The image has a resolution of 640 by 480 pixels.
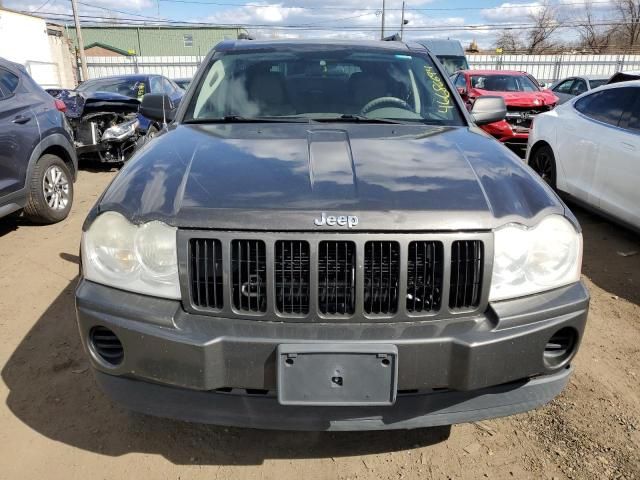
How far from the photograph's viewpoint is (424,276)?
1.90m

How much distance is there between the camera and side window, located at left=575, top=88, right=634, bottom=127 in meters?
5.11

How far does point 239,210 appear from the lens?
1.88 metres

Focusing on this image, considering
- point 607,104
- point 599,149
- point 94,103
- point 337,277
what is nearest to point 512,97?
point 607,104

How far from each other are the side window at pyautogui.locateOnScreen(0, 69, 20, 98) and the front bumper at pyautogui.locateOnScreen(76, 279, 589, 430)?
160 inches

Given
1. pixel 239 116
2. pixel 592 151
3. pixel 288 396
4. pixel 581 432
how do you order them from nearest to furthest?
pixel 288 396
pixel 581 432
pixel 239 116
pixel 592 151

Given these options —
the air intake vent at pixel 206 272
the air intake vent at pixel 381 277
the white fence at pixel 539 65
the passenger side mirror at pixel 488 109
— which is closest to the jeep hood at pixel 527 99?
the passenger side mirror at pixel 488 109

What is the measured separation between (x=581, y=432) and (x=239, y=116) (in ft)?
8.04

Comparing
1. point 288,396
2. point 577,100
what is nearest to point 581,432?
point 288,396

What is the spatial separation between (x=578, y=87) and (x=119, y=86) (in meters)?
11.0

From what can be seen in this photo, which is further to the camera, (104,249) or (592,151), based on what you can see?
(592,151)

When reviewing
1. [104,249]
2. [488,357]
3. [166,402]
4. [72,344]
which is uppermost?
[104,249]

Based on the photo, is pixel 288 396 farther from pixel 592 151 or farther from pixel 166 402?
pixel 592 151

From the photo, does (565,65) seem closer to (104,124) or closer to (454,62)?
(454,62)

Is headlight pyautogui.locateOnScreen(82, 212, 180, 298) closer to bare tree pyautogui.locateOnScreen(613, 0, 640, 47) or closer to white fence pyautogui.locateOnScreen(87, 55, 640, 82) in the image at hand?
white fence pyautogui.locateOnScreen(87, 55, 640, 82)
